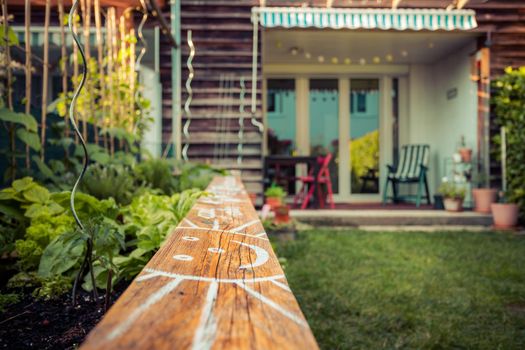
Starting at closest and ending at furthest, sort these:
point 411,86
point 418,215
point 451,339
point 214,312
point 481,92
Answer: point 214,312 → point 451,339 → point 418,215 → point 481,92 → point 411,86

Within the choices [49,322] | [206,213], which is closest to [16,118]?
[206,213]

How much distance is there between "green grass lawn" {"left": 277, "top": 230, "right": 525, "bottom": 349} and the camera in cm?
215

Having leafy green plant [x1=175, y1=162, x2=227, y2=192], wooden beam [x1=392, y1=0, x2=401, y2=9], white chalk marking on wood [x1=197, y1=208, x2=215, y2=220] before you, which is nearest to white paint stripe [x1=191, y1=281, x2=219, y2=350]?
white chalk marking on wood [x1=197, y1=208, x2=215, y2=220]

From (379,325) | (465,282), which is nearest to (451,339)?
(379,325)

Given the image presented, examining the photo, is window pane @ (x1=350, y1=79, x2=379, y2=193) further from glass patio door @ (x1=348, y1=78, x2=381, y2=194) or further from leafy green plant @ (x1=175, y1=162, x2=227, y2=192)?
leafy green plant @ (x1=175, y1=162, x2=227, y2=192)

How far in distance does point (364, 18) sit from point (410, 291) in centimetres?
386

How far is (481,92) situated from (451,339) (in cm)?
485

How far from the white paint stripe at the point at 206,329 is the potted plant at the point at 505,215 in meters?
5.49

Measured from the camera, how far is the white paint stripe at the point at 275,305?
0.63m

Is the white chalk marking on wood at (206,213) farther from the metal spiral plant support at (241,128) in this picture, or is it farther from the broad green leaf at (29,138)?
the metal spiral plant support at (241,128)

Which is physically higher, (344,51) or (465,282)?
(344,51)

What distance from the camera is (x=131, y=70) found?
3916mm

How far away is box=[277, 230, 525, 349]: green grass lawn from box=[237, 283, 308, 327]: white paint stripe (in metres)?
1.39

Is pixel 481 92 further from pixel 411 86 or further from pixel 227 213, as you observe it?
pixel 227 213
